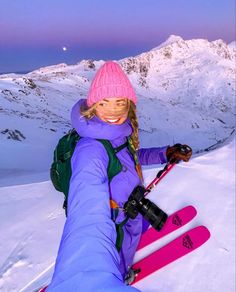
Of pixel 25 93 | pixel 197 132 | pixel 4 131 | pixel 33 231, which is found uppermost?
pixel 33 231

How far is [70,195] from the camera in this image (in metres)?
2.35

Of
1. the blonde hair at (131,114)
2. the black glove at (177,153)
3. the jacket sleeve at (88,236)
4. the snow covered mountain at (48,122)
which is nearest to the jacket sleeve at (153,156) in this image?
the black glove at (177,153)

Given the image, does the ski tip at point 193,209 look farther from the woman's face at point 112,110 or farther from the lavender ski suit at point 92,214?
the woman's face at point 112,110

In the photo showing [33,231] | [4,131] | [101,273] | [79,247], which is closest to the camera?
[101,273]

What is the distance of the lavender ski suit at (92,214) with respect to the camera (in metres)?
1.86

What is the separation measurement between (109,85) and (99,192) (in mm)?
1058

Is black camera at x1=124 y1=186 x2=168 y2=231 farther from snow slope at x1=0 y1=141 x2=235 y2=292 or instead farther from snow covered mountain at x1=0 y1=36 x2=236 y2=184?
snow covered mountain at x1=0 y1=36 x2=236 y2=184

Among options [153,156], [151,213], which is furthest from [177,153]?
[151,213]

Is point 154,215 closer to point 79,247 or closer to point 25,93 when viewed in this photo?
point 79,247

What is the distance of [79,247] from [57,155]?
3.71 ft

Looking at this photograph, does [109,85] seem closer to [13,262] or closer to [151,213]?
[151,213]

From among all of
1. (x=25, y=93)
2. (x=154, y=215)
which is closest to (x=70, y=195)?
(x=154, y=215)

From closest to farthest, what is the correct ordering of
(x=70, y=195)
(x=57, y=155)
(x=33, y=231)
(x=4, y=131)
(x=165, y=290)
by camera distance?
(x=70, y=195)
(x=57, y=155)
(x=165, y=290)
(x=33, y=231)
(x=4, y=131)

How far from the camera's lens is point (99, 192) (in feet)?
7.73
